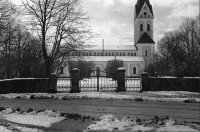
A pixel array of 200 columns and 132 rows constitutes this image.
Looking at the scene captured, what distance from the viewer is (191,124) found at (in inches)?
247

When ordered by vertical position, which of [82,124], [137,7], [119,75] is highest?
[137,7]

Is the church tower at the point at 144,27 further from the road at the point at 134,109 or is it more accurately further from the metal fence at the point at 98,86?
the road at the point at 134,109

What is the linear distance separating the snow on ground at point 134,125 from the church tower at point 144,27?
67.9 m

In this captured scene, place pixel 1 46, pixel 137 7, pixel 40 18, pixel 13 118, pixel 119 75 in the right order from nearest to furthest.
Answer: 1. pixel 13 118
2. pixel 119 75
3. pixel 40 18
4. pixel 1 46
5. pixel 137 7

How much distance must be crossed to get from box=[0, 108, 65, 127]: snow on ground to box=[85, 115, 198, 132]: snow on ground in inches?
57.1

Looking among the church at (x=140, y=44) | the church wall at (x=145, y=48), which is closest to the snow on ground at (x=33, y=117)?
the church at (x=140, y=44)

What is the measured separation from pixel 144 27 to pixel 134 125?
7131 cm

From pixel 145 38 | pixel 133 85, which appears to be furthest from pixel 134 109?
pixel 145 38

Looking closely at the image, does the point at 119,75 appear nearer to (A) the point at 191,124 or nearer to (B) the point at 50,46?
(B) the point at 50,46

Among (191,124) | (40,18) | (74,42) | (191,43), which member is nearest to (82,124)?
(191,124)

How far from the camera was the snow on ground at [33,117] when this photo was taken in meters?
6.67

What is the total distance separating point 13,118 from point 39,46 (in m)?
11.5

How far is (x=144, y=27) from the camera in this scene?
244ft

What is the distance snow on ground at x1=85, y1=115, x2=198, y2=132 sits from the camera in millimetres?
5785
